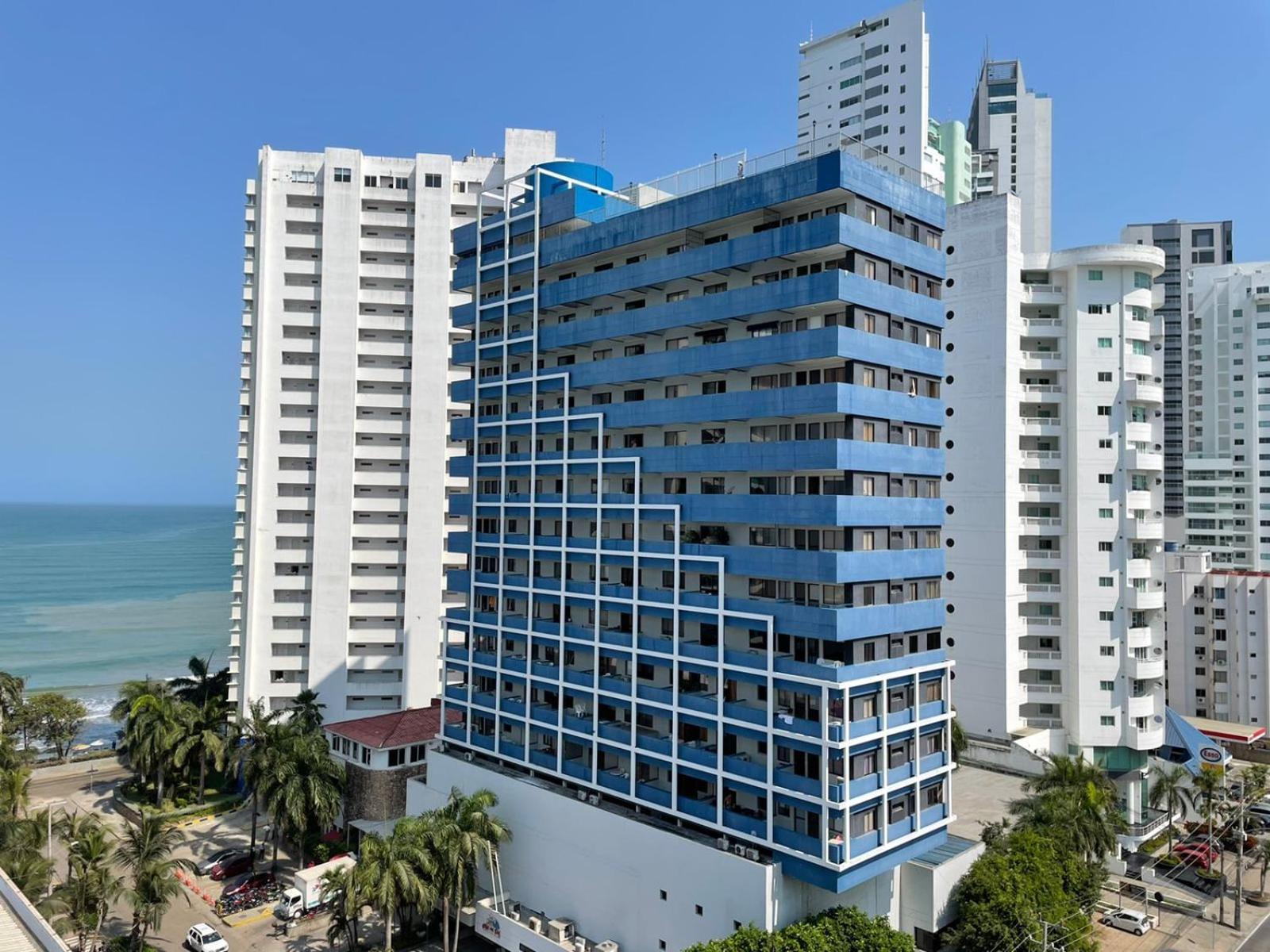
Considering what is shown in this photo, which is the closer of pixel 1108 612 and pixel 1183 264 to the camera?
pixel 1108 612

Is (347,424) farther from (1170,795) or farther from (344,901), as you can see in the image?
(1170,795)

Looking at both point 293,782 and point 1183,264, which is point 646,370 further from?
point 1183,264

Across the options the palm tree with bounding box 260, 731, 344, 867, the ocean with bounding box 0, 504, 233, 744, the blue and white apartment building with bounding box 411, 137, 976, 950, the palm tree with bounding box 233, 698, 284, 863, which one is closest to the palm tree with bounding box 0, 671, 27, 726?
the ocean with bounding box 0, 504, 233, 744

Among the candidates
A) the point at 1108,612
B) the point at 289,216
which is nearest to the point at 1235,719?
the point at 1108,612

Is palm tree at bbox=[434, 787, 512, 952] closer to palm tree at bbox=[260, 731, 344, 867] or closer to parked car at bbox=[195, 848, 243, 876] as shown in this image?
palm tree at bbox=[260, 731, 344, 867]

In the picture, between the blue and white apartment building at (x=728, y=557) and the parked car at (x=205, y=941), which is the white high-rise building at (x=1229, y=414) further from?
the parked car at (x=205, y=941)

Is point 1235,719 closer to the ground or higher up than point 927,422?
closer to the ground

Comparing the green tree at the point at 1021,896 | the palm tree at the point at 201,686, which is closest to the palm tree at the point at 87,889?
the palm tree at the point at 201,686
